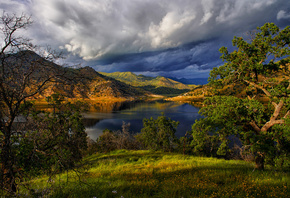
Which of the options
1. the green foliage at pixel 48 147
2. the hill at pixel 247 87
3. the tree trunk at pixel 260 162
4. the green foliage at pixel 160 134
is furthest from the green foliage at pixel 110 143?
the green foliage at pixel 48 147

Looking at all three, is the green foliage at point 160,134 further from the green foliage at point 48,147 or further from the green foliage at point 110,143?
the green foliage at point 48,147

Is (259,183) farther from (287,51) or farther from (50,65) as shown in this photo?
(50,65)

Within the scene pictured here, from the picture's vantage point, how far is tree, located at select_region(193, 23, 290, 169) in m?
10.1

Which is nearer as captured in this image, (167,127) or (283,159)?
(283,159)

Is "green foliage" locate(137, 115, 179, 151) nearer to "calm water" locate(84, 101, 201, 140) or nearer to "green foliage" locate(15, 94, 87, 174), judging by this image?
"calm water" locate(84, 101, 201, 140)

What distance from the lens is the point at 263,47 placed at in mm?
12258

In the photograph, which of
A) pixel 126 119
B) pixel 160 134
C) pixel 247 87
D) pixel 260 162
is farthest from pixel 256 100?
pixel 126 119

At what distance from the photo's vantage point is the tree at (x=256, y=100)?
33.0 feet

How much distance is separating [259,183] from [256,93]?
8389 mm

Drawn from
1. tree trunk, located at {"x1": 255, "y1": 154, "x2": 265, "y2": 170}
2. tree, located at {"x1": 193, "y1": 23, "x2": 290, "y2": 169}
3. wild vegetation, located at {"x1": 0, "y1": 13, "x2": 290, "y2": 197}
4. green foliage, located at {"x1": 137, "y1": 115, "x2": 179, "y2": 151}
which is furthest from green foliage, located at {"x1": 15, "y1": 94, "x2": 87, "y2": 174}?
green foliage, located at {"x1": 137, "y1": 115, "x2": 179, "y2": 151}

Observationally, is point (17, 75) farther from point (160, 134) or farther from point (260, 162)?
point (160, 134)

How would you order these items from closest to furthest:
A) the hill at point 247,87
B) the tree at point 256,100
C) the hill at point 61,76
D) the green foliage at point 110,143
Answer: the hill at point 61,76 → the tree at point 256,100 → the hill at point 247,87 → the green foliage at point 110,143

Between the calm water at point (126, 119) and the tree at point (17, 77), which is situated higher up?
the tree at point (17, 77)

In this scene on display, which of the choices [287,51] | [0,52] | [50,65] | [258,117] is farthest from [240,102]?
[0,52]
